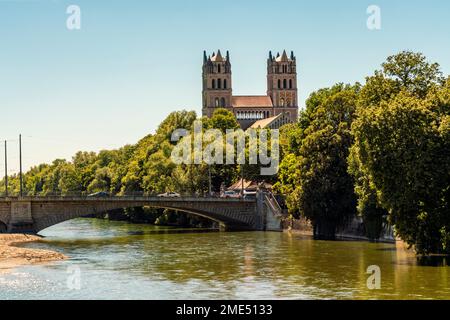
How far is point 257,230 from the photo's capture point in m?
94.6

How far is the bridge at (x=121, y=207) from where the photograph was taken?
8488 cm

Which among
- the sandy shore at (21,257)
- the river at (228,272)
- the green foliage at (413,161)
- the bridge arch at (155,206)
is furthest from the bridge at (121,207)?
the green foliage at (413,161)

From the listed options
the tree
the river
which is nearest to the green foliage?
the river

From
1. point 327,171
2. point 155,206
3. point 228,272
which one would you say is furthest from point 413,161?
point 155,206

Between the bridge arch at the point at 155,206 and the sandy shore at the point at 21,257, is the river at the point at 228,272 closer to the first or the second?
the sandy shore at the point at 21,257

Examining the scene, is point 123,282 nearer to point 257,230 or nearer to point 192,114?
point 257,230

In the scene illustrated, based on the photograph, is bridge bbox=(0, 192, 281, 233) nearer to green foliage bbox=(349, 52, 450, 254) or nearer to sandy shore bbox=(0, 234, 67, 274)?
sandy shore bbox=(0, 234, 67, 274)

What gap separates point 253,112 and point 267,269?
14549cm

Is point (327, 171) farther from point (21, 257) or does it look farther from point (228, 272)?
point (21, 257)

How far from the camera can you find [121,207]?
295ft

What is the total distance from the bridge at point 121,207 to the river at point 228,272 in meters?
8.57
